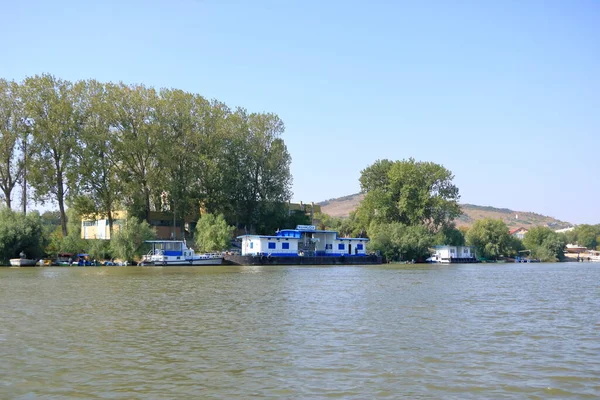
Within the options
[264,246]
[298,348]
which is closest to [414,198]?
[264,246]

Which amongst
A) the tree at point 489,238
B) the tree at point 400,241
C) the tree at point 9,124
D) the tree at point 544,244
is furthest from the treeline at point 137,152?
the tree at point 544,244

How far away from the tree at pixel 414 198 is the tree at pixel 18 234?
50.1 m

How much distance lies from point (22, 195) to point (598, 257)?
117824mm

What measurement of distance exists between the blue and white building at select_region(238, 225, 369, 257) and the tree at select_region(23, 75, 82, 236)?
845 inches

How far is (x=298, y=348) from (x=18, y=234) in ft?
170

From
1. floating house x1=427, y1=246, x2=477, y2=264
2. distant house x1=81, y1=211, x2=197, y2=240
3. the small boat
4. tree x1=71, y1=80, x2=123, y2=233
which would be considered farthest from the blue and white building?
the small boat

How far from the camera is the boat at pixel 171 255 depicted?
66125 mm

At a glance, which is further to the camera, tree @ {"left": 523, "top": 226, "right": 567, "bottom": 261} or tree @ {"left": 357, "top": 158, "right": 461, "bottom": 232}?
tree @ {"left": 523, "top": 226, "right": 567, "bottom": 261}

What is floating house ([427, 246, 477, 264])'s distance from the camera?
9294 centimetres

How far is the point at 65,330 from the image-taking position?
16.9 metres

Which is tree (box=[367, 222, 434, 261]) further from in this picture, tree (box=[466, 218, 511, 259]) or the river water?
the river water

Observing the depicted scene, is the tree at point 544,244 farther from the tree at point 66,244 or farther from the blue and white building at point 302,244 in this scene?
the tree at point 66,244

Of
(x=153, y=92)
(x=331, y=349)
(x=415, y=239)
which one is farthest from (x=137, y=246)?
(x=331, y=349)

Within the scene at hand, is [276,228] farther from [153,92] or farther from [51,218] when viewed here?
[51,218]
